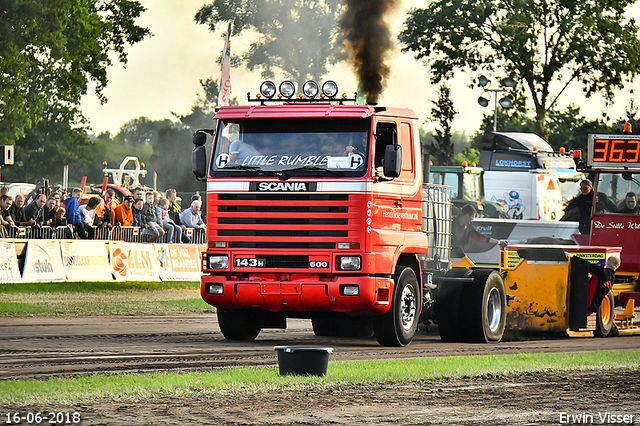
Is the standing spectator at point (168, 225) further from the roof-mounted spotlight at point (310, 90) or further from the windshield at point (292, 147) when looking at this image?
the windshield at point (292, 147)

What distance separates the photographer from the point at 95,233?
90.5 feet

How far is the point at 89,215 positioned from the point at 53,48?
12.7m

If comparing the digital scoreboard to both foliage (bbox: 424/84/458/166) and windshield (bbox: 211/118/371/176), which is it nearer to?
windshield (bbox: 211/118/371/176)

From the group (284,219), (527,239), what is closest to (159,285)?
(527,239)

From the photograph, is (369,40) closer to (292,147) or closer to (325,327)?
(325,327)

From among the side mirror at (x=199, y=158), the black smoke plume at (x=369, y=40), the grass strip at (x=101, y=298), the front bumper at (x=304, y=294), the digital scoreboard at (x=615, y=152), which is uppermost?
the black smoke plume at (x=369, y=40)

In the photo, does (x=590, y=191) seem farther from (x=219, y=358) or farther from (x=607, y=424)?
(x=607, y=424)

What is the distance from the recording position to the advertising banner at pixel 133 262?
2712cm

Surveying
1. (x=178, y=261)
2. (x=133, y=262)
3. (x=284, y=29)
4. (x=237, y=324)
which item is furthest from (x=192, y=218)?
(x=237, y=324)

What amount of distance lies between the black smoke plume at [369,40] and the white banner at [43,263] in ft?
29.2

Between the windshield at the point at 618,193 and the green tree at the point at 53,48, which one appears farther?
the green tree at the point at 53,48

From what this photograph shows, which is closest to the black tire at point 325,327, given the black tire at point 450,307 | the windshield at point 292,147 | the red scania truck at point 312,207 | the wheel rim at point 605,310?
the black tire at point 450,307

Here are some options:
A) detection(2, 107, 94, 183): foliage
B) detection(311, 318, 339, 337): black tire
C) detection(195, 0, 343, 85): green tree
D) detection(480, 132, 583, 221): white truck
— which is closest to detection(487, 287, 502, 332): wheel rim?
detection(311, 318, 339, 337): black tire

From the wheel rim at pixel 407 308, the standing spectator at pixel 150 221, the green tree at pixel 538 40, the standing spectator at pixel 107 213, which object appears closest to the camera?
the wheel rim at pixel 407 308
